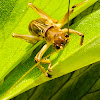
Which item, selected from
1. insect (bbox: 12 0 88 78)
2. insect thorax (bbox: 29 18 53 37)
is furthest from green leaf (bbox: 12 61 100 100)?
insect thorax (bbox: 29 18 53 37)

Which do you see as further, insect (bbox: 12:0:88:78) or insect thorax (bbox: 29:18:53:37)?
insect thorax (bbox: 29:18:53:37)

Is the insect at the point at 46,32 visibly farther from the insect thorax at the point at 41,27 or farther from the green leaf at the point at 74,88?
the green leaf at the point at 74,88

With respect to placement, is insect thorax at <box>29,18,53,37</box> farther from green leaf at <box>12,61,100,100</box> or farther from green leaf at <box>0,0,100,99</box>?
green leaf at <box>12,61,100,100</box>

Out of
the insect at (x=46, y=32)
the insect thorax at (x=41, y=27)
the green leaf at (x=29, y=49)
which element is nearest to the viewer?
the green leaf at (x=29, y=49)

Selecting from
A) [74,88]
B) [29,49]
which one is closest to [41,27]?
[29,49]

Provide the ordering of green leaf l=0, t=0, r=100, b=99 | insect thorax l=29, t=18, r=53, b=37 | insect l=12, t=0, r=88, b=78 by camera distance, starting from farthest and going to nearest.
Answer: insect thorax l=29, t=18, r=53, b=37, insect l=12, t=0, r=88, b=78, green leaf l=0, t=0, r=100, b=99

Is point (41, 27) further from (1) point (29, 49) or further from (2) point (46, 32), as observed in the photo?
(1) point (29, 49)

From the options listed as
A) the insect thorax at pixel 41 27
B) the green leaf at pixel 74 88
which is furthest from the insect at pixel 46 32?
the green leaf at pixel 74 88

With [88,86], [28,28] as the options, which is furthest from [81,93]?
[28,28]

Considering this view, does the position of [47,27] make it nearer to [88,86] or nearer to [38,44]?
[38,44]
